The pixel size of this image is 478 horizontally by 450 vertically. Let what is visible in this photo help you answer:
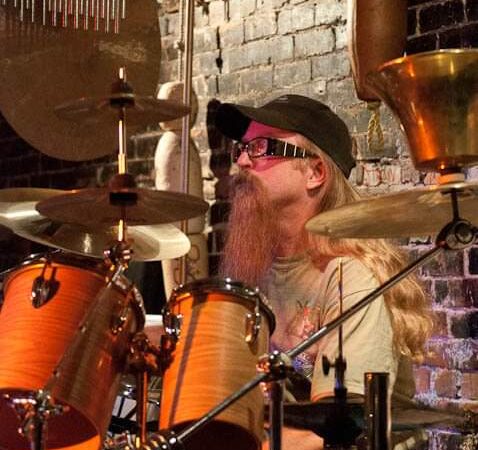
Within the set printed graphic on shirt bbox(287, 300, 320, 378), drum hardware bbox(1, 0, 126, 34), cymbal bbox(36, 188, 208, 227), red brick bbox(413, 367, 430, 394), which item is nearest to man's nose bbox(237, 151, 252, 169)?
printed graphic on shirt bbox(287, 300, 320, 378)

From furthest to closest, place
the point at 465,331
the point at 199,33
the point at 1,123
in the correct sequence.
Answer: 1. the point at 1,123
2. the point at 199,33
3. the point at 465,331

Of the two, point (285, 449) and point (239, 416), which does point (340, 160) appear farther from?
point (239, 416)

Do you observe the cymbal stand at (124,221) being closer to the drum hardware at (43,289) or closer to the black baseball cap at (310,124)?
the drum hardware at (43,289)

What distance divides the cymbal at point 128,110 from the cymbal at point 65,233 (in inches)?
15.7

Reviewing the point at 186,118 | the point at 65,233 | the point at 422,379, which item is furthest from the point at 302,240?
the point at 65,233

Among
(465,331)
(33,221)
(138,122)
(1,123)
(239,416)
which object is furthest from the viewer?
(1,123)

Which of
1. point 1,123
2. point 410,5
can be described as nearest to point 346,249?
point 410,5

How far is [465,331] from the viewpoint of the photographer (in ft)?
11.8

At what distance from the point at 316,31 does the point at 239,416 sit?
7.05ft

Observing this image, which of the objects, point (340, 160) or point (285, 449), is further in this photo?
point (340, 160)

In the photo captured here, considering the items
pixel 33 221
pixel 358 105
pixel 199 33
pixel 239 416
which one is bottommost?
pixel 239 416

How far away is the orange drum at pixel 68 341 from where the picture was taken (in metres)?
2.46

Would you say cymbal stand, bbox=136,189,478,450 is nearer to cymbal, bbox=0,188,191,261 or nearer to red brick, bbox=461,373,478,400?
cymbal, bbox=0,188,191,261

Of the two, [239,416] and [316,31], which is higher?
[316,31]
